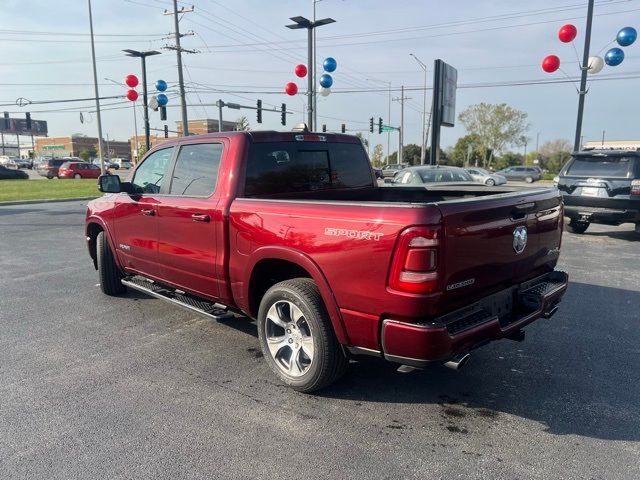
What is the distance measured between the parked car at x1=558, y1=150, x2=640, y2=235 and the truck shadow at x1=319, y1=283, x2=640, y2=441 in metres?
5.65

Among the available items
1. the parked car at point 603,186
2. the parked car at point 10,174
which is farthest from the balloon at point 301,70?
the parked car at point 10,174

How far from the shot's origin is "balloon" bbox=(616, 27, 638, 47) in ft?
46.8

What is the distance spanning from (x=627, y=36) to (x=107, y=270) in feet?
52.3

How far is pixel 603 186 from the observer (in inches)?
377

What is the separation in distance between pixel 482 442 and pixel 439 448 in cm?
28

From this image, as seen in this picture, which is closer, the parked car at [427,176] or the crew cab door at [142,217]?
the crew cab door at [142,217]

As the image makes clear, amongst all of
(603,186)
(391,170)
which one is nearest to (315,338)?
(603,186)

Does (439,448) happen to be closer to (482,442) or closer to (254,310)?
(482,442)

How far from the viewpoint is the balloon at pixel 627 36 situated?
46.8 feet

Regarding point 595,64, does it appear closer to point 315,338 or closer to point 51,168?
point 315,338

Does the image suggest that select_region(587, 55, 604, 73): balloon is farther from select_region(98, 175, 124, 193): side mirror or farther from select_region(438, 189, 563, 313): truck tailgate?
select_region(98, 175, 124, 193): side mirror

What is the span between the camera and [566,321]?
4.99 meters

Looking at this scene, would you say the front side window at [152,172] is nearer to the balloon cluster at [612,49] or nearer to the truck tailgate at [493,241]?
the truck tailgate at [493,241]

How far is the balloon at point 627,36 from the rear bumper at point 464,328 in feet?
48.0
